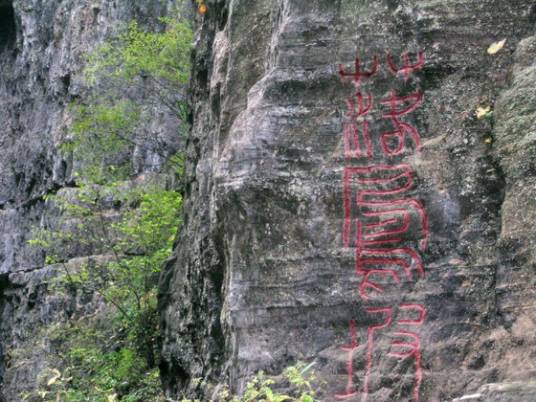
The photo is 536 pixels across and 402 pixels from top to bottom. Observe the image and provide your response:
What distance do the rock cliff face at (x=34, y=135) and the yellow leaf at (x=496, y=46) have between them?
10.2m

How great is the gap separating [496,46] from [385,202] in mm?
1414

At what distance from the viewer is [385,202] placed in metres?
4.98

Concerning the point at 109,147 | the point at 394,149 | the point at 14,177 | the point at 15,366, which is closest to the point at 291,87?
the point at 394,149

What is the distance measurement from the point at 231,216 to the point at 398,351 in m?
1.57

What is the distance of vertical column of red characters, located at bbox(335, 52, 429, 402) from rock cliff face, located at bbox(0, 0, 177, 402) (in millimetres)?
Result: 9526

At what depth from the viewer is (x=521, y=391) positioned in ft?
11.9

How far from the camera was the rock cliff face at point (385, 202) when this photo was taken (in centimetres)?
464

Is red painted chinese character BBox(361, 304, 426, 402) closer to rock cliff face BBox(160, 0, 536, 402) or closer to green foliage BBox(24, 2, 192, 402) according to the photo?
rock cliff face BBox(160, 0, 536, 402)

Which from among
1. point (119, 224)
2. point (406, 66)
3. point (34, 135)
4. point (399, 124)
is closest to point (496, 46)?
point (406, 66)

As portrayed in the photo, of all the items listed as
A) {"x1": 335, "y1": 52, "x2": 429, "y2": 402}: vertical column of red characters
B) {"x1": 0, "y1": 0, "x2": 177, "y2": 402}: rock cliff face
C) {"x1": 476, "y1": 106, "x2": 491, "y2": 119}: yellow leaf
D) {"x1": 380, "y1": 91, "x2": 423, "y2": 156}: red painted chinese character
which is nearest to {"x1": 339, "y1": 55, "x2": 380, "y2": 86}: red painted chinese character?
{"x1": 335, "y1": 52, "x2": 429, "y2": 402}: vertical column of red characters

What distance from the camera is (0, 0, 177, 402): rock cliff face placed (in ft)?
50.0

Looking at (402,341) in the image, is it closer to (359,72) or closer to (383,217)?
(383,217)

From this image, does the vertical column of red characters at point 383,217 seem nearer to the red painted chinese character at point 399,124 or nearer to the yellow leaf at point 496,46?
the red painted chinese character at point 399,124

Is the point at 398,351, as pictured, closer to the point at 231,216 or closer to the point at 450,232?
the point at 450,232
